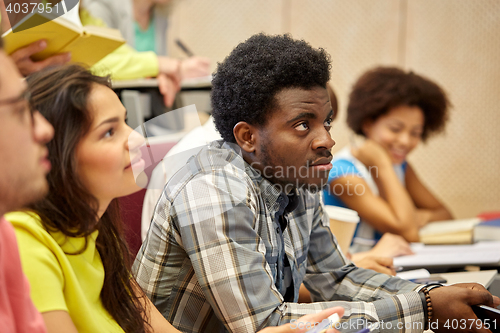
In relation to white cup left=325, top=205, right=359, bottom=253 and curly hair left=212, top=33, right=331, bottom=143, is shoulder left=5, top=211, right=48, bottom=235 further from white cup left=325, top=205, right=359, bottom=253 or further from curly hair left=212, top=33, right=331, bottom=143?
white cup left=325, top=205, right=359, bottom=253

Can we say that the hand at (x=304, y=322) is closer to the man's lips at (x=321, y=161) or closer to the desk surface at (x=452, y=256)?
the man's lips at (x=321, y=161)

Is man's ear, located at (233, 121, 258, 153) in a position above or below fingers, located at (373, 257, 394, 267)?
above

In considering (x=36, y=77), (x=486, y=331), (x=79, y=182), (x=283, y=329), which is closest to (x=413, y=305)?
(x=486, y=331)

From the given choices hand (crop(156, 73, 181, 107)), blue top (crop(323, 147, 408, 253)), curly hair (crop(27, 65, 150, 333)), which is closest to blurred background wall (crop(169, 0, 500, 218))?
blue top (crop(323, 147, 408, 253))

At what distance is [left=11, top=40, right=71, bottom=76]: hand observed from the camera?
2.92 ft

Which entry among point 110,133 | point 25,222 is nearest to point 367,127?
point 110,133

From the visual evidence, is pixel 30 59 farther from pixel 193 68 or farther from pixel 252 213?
pixel 193 68

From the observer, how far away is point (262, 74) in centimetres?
75

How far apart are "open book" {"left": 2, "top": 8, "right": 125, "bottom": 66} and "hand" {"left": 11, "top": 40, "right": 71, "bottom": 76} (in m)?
0.01

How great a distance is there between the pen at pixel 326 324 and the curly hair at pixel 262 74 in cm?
32

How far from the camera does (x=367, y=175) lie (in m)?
1.74

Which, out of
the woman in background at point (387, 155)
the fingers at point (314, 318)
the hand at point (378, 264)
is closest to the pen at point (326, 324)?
the fingers at point (314, 318)

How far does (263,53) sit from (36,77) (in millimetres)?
343

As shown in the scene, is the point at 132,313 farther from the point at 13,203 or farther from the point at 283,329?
the point at 13,203
